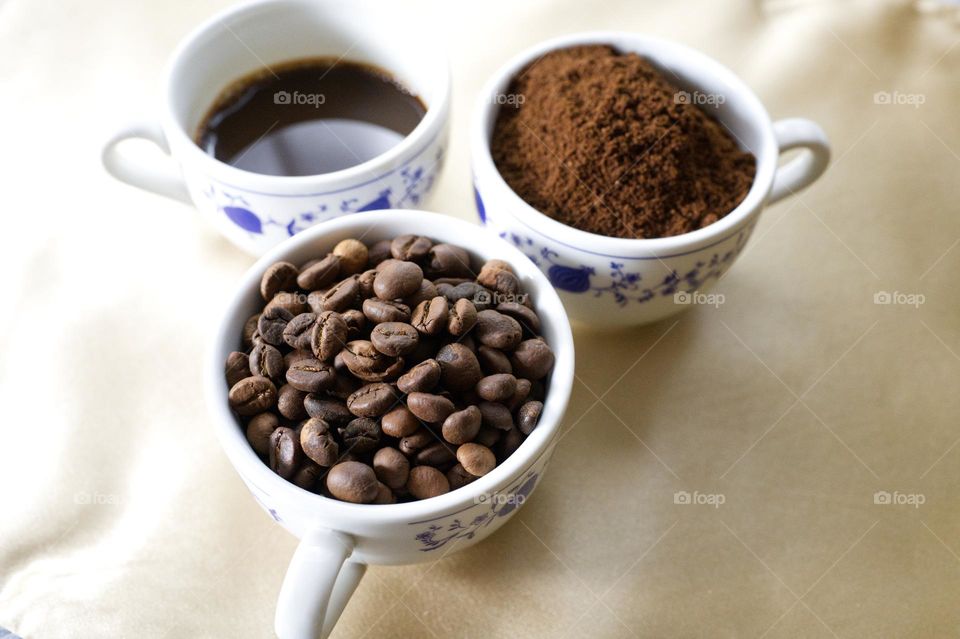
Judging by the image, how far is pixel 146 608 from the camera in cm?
79

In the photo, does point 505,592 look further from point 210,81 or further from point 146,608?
point 210,81

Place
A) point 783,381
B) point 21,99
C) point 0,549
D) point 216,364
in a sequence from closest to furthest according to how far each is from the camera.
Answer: point 216,364 → point 0,549 → point 783,381 → point 21,99

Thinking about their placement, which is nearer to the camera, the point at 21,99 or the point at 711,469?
the point at 711,469

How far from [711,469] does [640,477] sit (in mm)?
77

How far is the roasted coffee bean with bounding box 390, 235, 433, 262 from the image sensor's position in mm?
759

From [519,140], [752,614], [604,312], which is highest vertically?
[519,140]

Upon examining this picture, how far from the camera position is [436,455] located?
2.16 feet

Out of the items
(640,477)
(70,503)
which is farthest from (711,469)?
(70,503)
